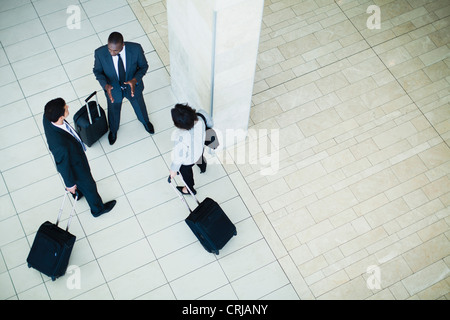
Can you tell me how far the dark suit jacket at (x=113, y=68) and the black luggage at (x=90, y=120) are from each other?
12.2 inches

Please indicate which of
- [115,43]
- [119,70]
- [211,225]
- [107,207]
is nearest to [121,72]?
[119,70]

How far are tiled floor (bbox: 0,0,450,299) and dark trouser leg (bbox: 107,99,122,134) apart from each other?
0.68 ft

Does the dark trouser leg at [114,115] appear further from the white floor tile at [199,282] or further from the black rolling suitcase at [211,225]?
the white floor tile at [199,282]

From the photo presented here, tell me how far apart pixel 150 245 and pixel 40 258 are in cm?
113

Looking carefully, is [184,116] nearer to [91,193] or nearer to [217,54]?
[217,54]

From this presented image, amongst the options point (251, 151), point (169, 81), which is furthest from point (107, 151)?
point (251, 151)

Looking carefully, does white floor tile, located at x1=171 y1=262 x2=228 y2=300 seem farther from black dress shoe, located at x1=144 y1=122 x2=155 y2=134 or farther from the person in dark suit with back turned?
black dress shoe, located at x1=144 y1=122 x2=155 y2=134

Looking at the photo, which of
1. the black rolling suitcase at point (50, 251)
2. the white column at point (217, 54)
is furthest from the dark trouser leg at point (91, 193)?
the white column at point (217, 54)

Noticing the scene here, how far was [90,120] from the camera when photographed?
548cm

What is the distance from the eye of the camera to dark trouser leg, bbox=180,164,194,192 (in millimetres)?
5047

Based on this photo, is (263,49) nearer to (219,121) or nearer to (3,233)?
(219,121)

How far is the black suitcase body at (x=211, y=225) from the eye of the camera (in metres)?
4.95

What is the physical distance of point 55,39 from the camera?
6582 millimetres

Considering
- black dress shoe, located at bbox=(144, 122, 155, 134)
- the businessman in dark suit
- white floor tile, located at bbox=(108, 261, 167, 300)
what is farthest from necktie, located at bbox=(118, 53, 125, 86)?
white floor tile, located at bbox=(108, 261, 167, 300)
